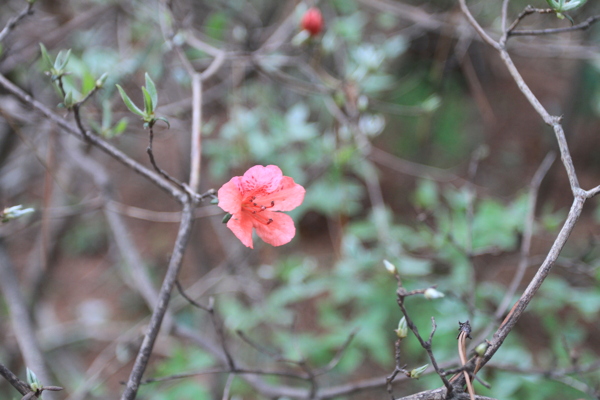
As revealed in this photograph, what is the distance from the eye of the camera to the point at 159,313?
27.9 inches

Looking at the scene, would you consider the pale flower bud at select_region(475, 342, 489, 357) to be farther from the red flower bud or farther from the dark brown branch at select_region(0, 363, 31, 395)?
the red flower bud

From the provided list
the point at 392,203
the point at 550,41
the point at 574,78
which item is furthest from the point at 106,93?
the point at 574,78

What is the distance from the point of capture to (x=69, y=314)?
3.51 metres

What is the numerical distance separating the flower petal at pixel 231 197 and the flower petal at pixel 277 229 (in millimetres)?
82

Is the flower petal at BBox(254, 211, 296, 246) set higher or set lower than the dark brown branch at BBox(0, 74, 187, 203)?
lower

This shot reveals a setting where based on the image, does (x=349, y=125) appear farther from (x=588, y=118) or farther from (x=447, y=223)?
(x=588, y=118)

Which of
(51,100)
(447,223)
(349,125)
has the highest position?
(51,100)

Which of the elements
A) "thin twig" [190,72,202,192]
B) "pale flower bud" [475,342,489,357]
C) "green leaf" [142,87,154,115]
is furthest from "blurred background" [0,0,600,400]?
"pale flower bud" [475,342,489,357]

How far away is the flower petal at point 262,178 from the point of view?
87 centimetres

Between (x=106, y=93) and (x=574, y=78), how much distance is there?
3.28 metres

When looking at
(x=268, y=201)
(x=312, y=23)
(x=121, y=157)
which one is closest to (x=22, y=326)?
(x=121, y=157)

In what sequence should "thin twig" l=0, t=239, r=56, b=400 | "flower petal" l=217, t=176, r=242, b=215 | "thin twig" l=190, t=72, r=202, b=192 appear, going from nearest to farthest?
1. "flower petal" l=217, t=176, r=242, b=215
2. "thin twig" l=190, t=72, r=202, b=192
3. "thin twig" l=0, t=239, r=56, b=400

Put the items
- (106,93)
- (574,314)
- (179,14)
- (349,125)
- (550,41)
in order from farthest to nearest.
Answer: (574,314), (550,41), (179,14), (349,125), (106,93)

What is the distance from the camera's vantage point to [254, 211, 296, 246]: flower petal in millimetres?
838
